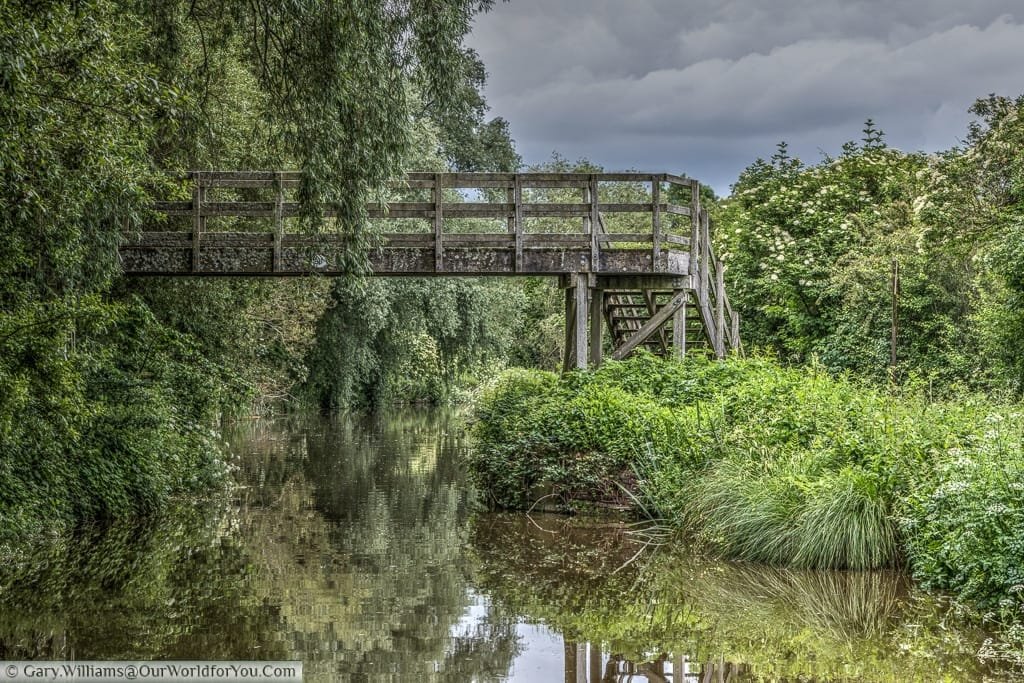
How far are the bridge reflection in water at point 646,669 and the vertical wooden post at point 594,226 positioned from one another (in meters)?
9.71

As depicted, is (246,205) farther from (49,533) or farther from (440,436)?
(440,436)

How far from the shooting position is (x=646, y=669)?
23.9 feet

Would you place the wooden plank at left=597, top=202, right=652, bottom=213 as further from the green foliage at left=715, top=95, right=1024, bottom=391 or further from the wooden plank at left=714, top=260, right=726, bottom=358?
the green foliage at left=715, top=95, right=1024, bottom=391

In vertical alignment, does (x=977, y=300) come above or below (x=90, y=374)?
above

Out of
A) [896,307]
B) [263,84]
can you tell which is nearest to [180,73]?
[263,84]

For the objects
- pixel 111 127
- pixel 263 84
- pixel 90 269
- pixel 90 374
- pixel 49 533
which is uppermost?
pixel 263 84

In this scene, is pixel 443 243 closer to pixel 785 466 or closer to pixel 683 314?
pixel 683 314

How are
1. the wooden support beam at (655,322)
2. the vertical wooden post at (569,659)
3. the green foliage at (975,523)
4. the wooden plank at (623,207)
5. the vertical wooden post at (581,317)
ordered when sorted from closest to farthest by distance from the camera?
the vertical wooden post at (569,659)
the green foliage at (975,523)
the wooden plank at (623,207)
the vertical wooden post at (581,317)
the wooden support beam at (655,322)

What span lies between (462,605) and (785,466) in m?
3.69

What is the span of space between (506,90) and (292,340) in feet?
47.6

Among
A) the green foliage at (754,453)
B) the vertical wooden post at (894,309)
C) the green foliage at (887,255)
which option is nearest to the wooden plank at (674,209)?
the green foliage at (754,453)

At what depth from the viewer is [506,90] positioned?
3900 cm

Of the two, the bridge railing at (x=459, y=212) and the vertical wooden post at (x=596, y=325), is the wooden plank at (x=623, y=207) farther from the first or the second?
the vertical wooden post at (x=596, y=325)

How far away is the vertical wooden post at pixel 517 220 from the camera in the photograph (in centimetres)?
1653
